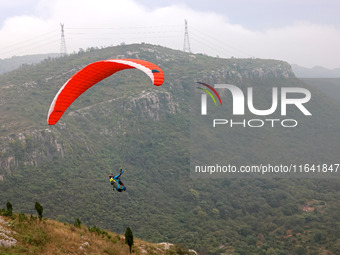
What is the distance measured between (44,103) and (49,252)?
2823 inches

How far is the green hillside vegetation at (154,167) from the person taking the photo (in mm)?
55906

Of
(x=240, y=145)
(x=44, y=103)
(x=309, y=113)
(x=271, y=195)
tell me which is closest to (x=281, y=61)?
(x=309, y=113)

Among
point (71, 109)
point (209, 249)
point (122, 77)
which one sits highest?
point (122, 77)

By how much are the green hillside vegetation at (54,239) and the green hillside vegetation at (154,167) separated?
1.35 meters

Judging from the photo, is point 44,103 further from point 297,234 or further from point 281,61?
point 281,61

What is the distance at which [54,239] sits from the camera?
68.1 ft

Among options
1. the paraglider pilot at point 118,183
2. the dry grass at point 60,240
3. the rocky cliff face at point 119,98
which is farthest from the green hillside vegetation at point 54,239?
the rocky cliff face at point 119,98

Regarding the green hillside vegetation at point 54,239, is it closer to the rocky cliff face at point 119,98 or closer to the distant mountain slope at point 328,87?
the rocky cliff face at point 119,98

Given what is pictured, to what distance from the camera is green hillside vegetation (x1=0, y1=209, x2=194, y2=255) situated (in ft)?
62.4

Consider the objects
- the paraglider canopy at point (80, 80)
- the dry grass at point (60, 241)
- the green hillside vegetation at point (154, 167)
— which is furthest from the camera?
the green hillside vegetation at point (154, 167)

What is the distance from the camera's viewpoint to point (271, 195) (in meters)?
78.6

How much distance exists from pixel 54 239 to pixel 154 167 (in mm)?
63691

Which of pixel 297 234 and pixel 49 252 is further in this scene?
pixel 297 234

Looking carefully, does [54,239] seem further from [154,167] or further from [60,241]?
[154,167]
